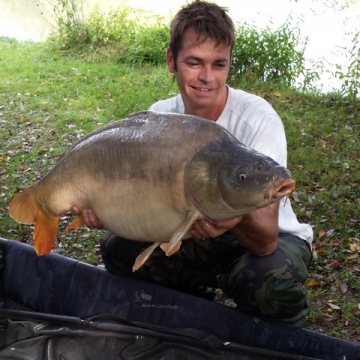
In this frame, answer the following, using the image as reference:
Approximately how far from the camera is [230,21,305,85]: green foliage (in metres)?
5.44

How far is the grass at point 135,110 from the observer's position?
2674 millimetres

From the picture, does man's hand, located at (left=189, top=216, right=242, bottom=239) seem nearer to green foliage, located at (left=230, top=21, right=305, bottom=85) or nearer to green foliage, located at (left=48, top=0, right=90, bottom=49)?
green foliage, located at (left=230, top=21, right=305, bottom=85)

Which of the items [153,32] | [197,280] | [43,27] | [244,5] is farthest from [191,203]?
[43,27]

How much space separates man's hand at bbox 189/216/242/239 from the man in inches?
4.9

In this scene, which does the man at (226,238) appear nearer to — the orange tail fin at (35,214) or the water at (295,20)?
the orange tail fin at (35,214)

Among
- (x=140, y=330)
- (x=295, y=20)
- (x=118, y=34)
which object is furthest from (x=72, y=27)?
(x=140, y=330)

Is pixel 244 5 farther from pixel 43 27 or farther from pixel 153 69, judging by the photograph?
pixel 43 27

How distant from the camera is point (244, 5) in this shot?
799 centimetres

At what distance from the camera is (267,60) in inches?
215

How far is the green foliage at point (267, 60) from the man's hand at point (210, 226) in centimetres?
410

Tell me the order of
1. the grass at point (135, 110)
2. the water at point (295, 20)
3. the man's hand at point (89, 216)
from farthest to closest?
the water at point (295, 20), the grass at point (135, 110), the man's hand at point (89, 216)

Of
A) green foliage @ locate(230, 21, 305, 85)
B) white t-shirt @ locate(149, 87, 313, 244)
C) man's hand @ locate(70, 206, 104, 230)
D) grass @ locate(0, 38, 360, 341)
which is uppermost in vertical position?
white t-shirt @ locate(149, 87, 313, 244)

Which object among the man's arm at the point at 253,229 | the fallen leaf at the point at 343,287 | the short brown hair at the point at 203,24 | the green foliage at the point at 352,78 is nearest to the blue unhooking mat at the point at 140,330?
the man's arm at the point at 253,229

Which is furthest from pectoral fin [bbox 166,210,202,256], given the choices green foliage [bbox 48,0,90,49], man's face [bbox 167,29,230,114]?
green foliage [bbox 48,0,90,49]
